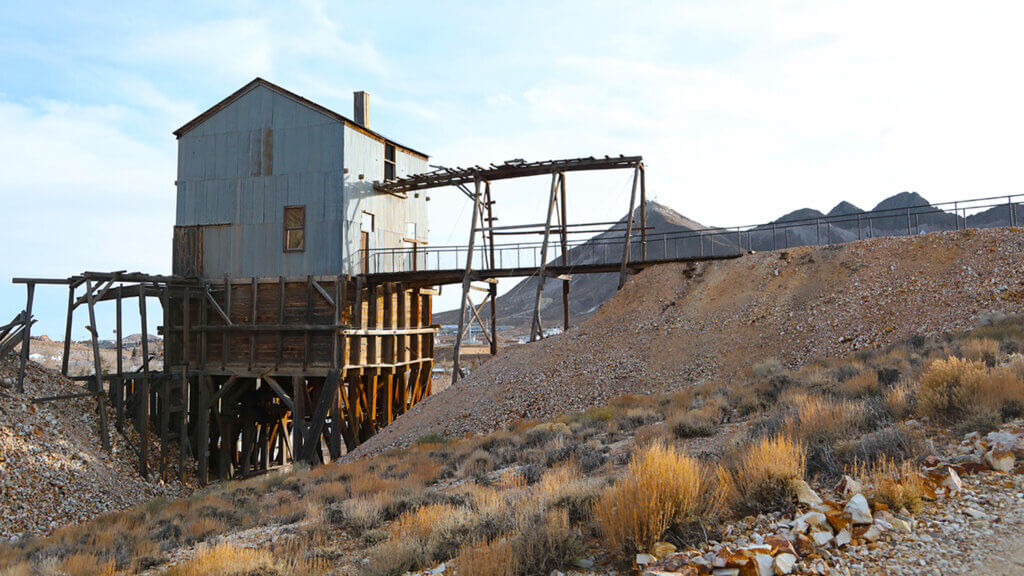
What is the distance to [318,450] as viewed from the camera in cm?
2362

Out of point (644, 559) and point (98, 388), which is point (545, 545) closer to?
point (644, 559)

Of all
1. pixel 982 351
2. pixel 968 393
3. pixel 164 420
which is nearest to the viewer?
pixel 968 393

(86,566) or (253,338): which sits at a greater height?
(253,338)

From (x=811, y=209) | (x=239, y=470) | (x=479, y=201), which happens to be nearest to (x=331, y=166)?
(x=479, y=201)

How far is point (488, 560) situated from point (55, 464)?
49.7 ft

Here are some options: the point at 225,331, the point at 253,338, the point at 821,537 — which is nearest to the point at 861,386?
the point at 821,537

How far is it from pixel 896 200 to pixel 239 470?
92.5m

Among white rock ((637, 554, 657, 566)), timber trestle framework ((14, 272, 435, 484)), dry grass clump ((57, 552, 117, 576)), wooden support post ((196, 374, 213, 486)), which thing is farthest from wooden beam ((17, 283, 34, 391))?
white rock ((637, 554, 657, 566))

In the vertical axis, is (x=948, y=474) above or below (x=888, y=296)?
below

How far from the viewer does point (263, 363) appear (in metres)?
24.2

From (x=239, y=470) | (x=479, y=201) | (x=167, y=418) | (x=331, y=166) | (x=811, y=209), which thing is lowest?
(x=239, y=470)

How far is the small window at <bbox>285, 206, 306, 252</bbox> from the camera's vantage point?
2444 cm

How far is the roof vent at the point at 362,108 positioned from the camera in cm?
2750

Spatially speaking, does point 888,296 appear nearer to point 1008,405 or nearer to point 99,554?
point 1008,405
